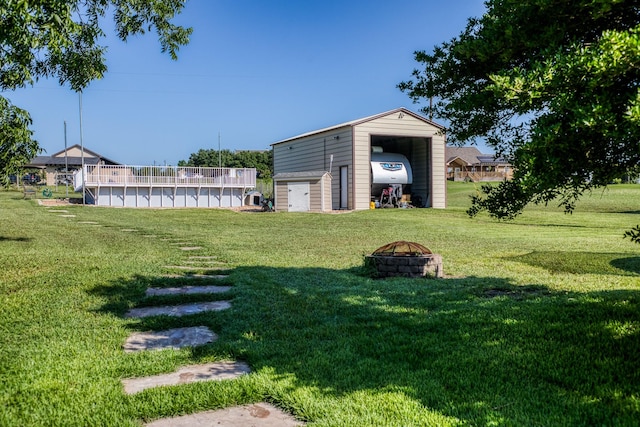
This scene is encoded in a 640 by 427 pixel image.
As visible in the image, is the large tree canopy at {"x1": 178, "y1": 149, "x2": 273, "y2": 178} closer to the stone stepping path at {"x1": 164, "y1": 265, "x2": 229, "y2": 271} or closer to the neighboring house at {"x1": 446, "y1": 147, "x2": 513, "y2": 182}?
the neighboring house at {"x1": 446, "y1": 147, "x2": 513, "y2": 182}

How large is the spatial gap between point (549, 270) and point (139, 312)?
652cm

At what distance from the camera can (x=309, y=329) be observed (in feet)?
14.2

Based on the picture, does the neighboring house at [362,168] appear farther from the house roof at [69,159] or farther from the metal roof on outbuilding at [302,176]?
the house roof at [69,159]

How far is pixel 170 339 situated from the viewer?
4.18 meters

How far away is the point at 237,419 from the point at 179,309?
2.65 m

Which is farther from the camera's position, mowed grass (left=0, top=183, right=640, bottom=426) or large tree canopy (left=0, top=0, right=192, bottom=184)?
large tree canopy (left=0, top=0, right=192, bottom=184)

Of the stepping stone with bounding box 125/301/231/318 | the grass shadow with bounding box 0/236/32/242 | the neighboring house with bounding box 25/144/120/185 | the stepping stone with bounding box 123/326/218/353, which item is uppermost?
the neighboring house with bounding box 25/144/120/185

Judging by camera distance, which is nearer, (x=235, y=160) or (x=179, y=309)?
(x=179, y=309)

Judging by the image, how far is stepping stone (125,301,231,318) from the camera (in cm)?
493

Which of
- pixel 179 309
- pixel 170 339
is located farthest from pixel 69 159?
pixel 170 339

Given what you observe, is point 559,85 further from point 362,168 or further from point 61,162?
point 61,162

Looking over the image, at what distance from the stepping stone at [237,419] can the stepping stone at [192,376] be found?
18.9 inches

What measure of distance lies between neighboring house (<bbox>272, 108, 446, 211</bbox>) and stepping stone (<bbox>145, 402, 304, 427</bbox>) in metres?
21.4

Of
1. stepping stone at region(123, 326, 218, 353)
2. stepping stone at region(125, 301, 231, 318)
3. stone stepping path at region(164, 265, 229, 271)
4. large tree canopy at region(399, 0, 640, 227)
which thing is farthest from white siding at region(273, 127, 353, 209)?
large tree canopy at region(399, 0, 640, 227)
